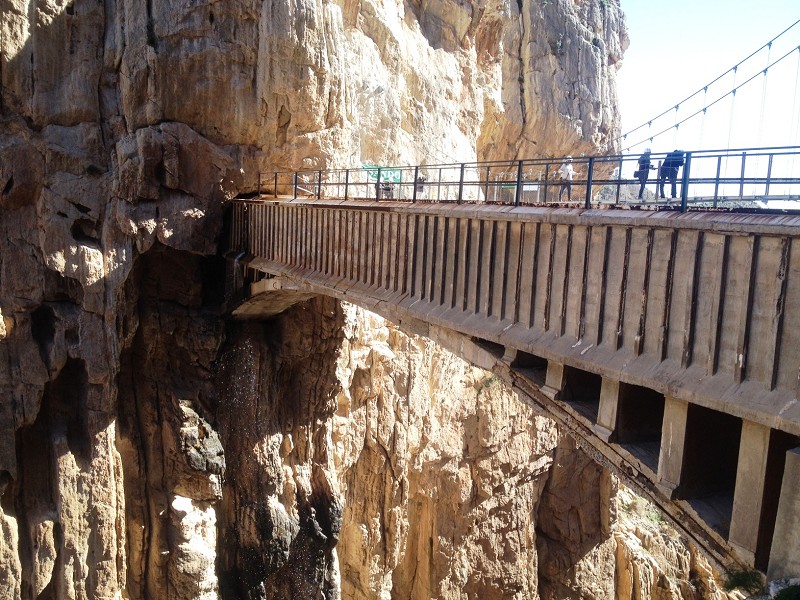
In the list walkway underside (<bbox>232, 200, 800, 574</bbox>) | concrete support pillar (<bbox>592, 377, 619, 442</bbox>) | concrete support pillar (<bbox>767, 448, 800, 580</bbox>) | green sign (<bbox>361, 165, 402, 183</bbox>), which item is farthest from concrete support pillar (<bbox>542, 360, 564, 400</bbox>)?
green sign (<bbox>361, 165, 402, 183</bbox>)

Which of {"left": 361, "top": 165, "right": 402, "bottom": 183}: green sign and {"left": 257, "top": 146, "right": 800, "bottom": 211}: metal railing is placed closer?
{"left": 257, "top": 146, "right": 800, "bottom": 211}: metal railing

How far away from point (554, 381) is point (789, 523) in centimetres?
289

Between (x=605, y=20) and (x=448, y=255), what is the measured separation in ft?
96.6

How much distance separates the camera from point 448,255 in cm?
901

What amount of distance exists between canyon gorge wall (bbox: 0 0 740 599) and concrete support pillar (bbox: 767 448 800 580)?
1094 cm

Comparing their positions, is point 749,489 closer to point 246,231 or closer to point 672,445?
point 672,445

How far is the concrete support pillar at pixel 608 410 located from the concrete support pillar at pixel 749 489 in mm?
1435

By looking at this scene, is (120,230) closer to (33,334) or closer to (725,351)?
(33,334)

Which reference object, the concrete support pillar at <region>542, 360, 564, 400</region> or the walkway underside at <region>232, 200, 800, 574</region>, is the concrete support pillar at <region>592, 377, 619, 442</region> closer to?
the walkway underside at <region>232, 200, 800, 574</region>

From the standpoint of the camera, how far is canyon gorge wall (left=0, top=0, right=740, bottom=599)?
13242 millimetres

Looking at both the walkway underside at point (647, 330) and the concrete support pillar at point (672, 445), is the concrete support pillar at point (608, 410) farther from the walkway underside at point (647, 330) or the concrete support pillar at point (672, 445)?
the concrete support pillar at point (672, 445)

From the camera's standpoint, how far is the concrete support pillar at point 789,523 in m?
4.68

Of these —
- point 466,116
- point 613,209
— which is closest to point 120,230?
point 613,209

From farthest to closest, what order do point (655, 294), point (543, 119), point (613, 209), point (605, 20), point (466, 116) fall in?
point (605, 20)
point (543, 119)
point (466, 116)
point (613, 209)
point (655, 294)
